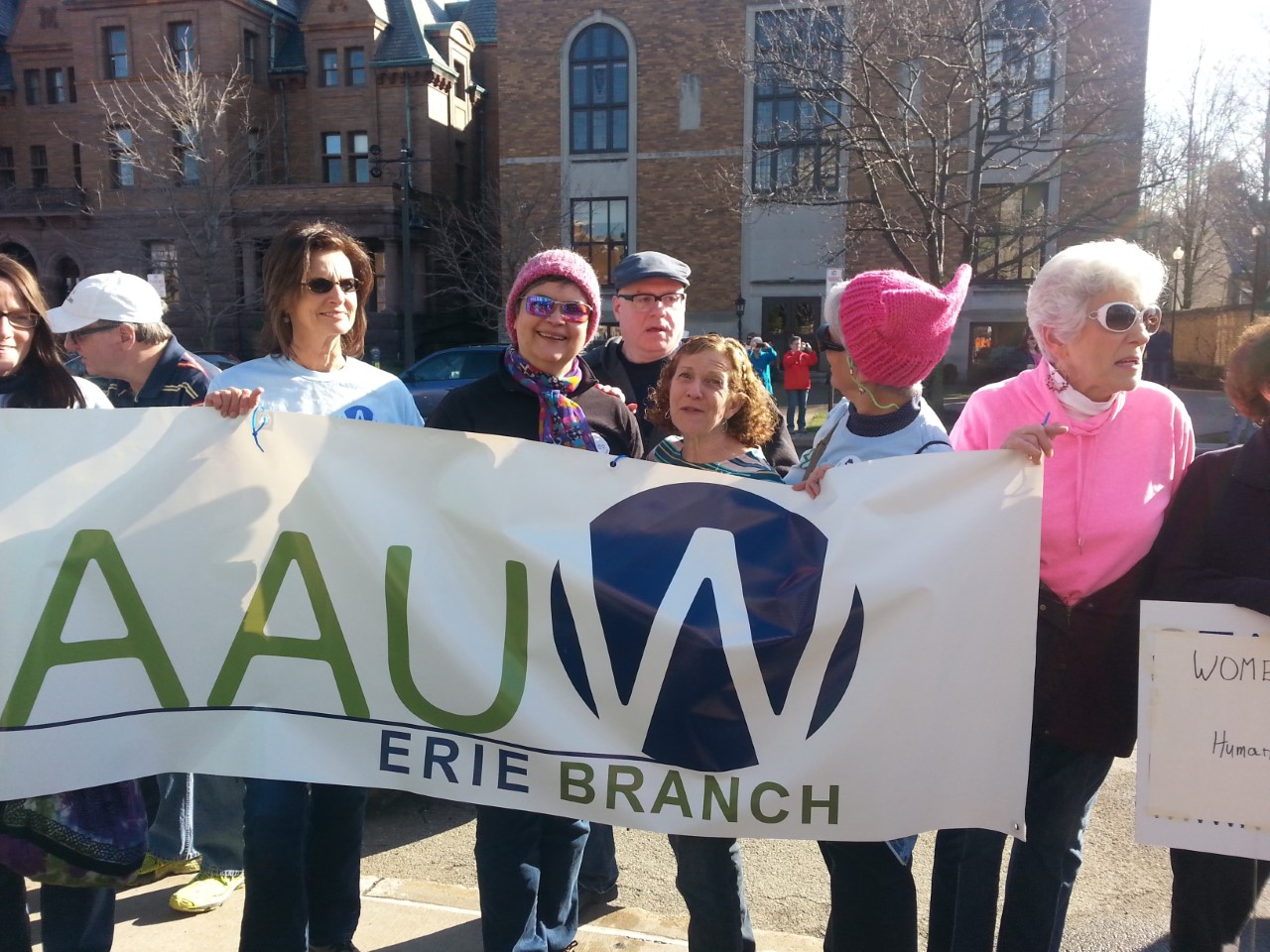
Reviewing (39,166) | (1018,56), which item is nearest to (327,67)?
(39,166)

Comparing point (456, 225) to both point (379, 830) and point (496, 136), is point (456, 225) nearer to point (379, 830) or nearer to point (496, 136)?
point (496, 136)

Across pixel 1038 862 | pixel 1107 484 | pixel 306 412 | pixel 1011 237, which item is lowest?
pixel 1038 862

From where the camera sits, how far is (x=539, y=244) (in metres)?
29.2

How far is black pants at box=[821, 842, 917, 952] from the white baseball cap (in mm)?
2933

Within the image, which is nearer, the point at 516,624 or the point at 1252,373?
the point at 1252,373

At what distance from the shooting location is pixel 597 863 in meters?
3.32

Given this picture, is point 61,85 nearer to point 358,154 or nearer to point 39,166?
point 39,166

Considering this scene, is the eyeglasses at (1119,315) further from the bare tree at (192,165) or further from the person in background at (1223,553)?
the bare tree at (192,165)

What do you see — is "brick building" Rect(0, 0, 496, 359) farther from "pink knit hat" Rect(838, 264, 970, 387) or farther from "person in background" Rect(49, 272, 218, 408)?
"pink knit hat" Rect(838, 264, 970, 387)

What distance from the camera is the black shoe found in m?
3.30

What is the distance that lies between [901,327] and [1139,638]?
925mm

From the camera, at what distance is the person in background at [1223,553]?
2236 mm

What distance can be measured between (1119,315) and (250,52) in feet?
126

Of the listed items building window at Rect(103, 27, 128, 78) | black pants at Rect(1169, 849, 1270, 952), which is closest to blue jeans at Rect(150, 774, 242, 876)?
black pants at Rect(1169, 849, 1270, 952)
